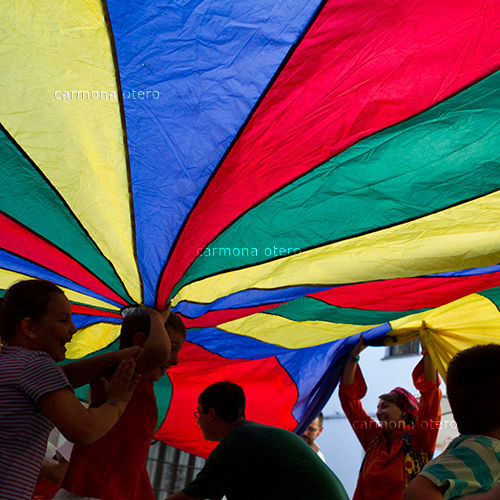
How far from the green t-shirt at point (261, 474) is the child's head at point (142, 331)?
1.29 feet

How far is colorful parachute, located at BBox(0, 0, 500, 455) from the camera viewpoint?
175 cm

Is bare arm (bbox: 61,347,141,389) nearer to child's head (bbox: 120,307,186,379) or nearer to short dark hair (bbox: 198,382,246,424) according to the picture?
child's head (bbox: 120,307,186,379)

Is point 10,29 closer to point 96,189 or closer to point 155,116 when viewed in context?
point 155,116

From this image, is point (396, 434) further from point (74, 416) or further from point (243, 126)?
point (74, 416)

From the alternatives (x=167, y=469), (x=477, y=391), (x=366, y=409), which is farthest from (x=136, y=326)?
(x=366, y=409)

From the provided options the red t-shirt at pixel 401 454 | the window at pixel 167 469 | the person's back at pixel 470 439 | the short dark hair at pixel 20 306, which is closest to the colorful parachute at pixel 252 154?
the red t-shirt at pixel 401 454

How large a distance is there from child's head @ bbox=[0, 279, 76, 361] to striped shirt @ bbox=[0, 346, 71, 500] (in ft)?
0.47

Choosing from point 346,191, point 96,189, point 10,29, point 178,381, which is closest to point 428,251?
point 346,191

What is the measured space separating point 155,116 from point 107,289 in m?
1.08

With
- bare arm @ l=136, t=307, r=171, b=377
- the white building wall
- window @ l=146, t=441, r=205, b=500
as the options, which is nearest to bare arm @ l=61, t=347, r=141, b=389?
bare arm @ l=136, t=307, r=171, b=377

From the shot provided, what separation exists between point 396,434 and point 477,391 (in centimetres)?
200

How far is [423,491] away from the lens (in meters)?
1.24

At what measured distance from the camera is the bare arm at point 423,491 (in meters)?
1.23

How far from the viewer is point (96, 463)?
199 centimetres
